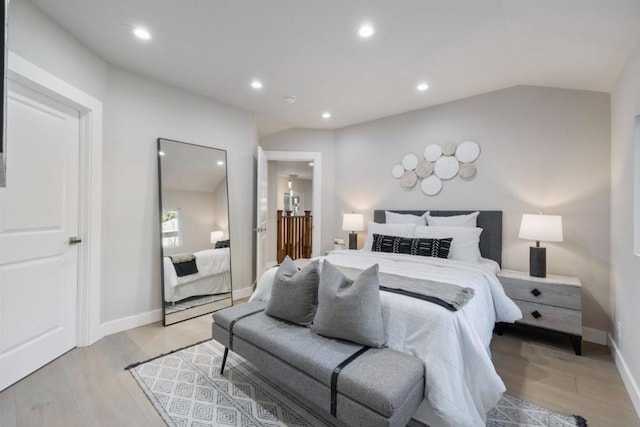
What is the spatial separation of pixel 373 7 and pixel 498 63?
4.87 ft

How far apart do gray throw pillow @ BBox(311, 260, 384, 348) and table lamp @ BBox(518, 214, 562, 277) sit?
75.6 inches

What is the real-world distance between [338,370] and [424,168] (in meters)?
3.00

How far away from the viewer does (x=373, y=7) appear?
74.2 inches

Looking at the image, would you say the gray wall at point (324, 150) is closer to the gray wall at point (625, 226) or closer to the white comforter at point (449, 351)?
the white comforter at point (449, 351)

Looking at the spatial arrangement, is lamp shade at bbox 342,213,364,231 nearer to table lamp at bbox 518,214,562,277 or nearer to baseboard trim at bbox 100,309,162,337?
table lamp at bbox 518,214,562,277

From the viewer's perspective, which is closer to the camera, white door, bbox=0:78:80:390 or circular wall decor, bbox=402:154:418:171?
white door, bbox=0:78:80:390

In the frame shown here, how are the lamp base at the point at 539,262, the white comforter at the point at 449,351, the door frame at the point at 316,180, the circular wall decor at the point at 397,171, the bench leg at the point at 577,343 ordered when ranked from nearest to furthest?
the white comforter at the point at 449,351, the bench leg at the point at 577,343, the lamp base at the point at 539,262, the circular wall decor at the point at 397,171, the door frame at the point at 316,180

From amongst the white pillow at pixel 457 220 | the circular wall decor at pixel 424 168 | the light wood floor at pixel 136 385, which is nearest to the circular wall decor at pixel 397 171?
the circular wall decor at pixel 424 168

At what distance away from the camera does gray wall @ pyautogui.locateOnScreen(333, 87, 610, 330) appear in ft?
8.81

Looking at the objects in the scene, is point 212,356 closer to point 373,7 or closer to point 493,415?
point 493,415

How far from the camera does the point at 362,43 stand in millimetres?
2305

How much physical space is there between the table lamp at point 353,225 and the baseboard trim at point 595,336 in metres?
2.59

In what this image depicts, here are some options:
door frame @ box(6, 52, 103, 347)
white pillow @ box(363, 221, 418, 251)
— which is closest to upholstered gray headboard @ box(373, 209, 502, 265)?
white pillow @ box(363, 221, 418, 251)

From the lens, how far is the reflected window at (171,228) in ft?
10.1
